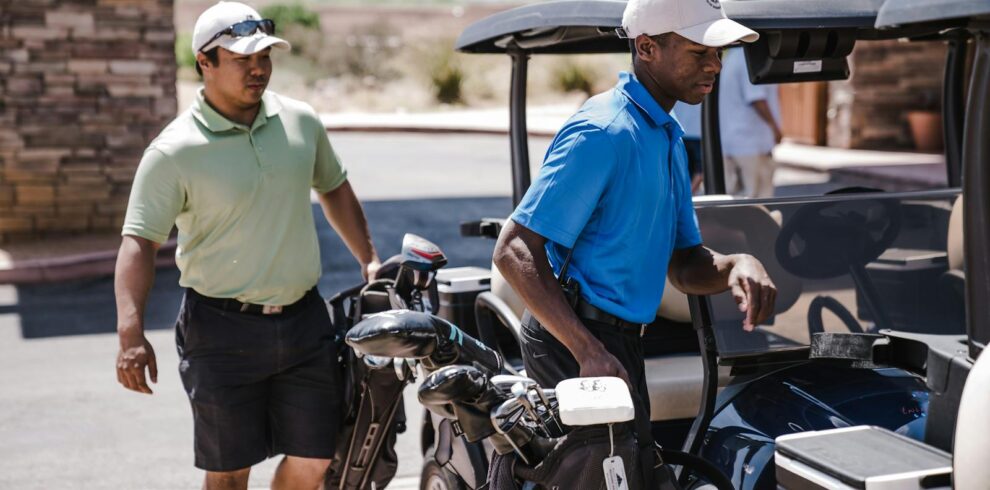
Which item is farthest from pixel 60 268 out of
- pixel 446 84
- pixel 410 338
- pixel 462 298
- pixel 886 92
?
pixel 446 84

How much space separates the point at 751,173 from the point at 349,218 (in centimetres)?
481

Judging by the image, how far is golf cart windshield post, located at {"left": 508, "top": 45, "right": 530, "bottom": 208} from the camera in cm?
430

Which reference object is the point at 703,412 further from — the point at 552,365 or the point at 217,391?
the point at 217,391

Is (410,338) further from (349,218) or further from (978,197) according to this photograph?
(349,218)

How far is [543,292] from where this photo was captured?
2.68 metres

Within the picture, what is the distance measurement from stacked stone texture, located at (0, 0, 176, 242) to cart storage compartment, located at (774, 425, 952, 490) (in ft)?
31.9

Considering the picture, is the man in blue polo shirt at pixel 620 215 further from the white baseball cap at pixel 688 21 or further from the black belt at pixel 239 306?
the black belt at pixel 239 306

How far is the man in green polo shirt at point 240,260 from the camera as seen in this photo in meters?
3.64

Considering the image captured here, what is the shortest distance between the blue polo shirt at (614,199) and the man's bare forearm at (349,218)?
4.67 feet

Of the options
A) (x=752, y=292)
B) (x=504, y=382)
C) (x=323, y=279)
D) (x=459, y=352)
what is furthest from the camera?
(x=323, y=279)

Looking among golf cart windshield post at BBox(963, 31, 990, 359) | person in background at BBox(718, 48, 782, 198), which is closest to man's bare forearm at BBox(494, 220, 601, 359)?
golf cart windshield post at BBox(963, 31, 990, 359)

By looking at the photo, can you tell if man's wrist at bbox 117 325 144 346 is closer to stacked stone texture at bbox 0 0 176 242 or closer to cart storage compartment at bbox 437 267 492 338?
cart storage compartment at bbox 437 267 492 338

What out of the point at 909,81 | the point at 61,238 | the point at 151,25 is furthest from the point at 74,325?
the point at 909,81

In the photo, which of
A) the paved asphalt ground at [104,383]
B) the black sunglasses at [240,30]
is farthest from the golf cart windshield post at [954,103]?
the black sunglasses at [240,30]
